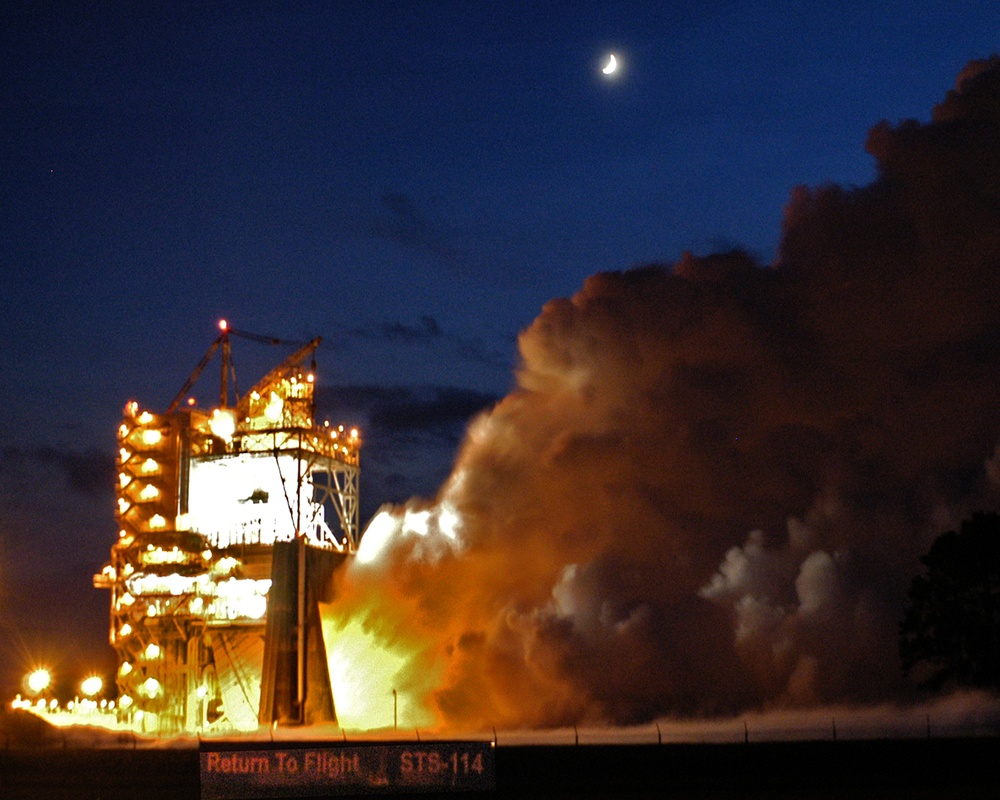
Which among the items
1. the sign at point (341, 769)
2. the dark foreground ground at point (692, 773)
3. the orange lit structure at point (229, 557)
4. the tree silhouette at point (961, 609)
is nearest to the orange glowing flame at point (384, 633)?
the orange lit structure at point (229, 557)

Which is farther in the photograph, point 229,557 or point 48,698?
point 48,698

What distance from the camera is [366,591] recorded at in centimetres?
9800

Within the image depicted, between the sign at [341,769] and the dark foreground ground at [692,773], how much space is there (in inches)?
53.1

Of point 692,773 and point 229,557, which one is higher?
point 229,557

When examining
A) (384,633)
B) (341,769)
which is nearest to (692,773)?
(341,769)

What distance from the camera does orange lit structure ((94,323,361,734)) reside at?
3723 inches

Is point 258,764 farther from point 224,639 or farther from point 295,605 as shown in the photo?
point 224,639

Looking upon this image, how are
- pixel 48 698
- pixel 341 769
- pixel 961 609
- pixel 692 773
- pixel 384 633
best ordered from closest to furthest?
1. pixel 341 769
2. pixel 692 773
3. pixel 961 609
4. pixel 384 633
5. pixel 48 698

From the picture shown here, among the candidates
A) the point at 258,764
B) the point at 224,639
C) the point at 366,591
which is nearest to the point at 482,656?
the point at 366,591

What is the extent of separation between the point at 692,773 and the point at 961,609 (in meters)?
26.4

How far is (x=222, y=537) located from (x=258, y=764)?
181 ft

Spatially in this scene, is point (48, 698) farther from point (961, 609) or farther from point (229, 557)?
point (961, 609)

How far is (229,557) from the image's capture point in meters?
99.4

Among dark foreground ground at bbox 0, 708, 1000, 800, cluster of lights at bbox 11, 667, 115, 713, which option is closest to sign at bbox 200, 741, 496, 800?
dark foreground ground at bbox 0, 708, 1000, 800
